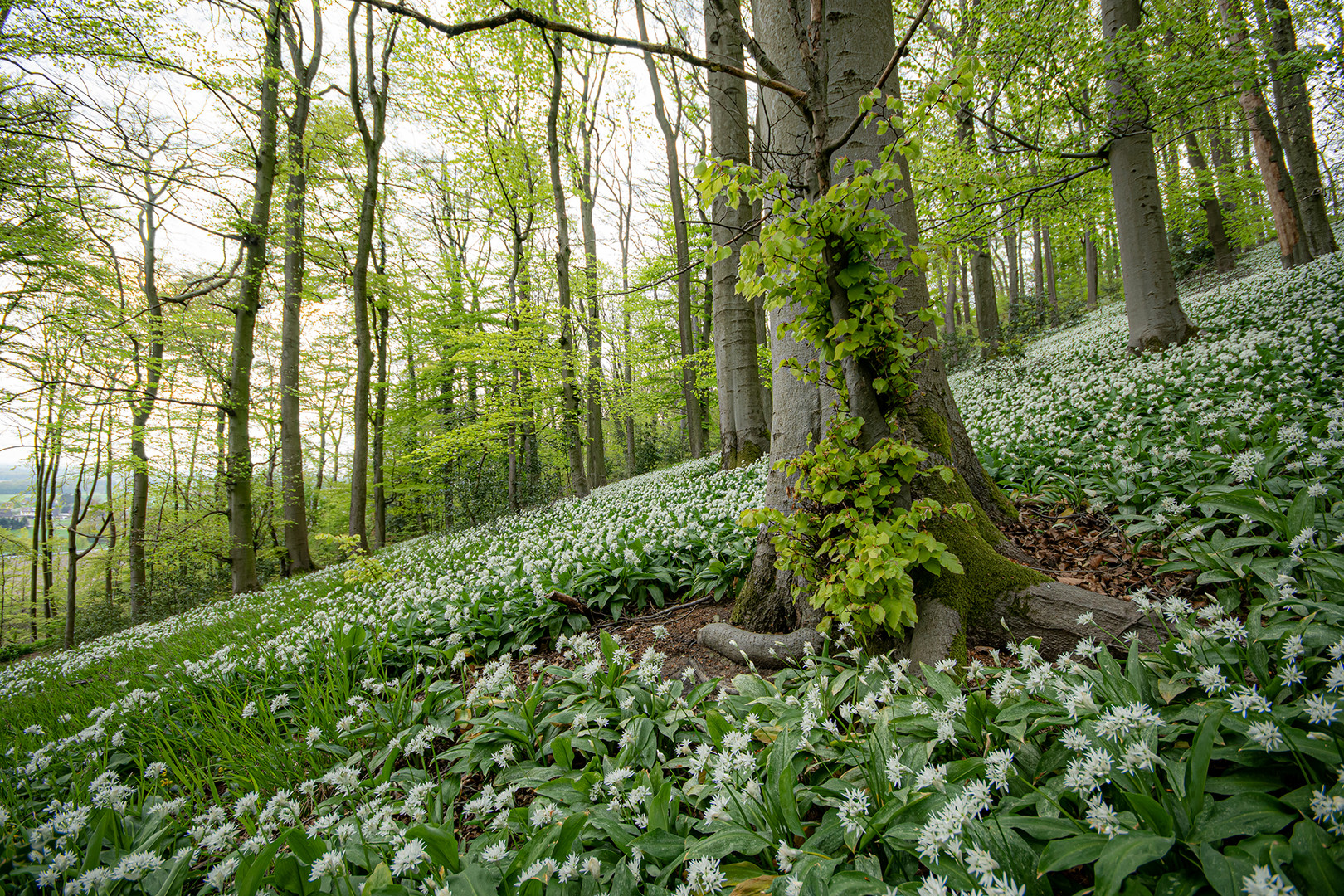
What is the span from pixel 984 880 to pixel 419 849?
4.78 ft

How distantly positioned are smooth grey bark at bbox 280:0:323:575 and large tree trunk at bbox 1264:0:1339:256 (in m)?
18.6

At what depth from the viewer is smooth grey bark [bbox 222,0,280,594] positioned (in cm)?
983

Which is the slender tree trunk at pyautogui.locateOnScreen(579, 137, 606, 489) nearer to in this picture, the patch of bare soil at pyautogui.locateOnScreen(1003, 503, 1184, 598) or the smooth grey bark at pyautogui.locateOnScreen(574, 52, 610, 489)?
the smooth grey bark at pyautogui.locateOnScreen(574, 52, 610, 489)

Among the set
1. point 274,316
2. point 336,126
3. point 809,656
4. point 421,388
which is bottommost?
point 809,656

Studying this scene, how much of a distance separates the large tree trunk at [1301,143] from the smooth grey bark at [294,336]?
18607 mm

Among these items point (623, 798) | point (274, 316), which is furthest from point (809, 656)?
point (274, 316)

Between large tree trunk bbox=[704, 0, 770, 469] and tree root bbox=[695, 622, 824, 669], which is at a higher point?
large tree trunk bbox=[704, 0, 770, 469]

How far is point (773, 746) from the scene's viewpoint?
1.72 m

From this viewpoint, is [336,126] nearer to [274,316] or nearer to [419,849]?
[274,316]

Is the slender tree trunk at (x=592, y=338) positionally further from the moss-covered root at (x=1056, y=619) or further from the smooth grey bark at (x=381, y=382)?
the moss-covered root at (x=1056, y=619)

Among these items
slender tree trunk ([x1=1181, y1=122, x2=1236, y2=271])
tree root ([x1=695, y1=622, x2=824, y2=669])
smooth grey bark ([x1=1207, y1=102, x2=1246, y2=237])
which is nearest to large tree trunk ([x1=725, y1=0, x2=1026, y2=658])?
tree root ([x1=695, y1=622, x2=824, y2=669])

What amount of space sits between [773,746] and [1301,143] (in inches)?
637

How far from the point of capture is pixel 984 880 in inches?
36.9

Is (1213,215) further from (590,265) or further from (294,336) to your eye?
(294,336)
